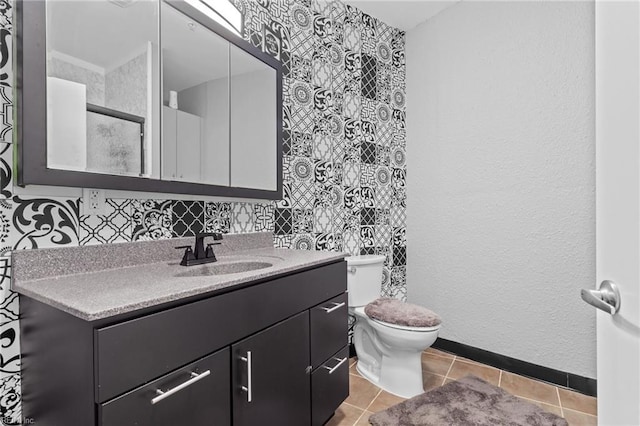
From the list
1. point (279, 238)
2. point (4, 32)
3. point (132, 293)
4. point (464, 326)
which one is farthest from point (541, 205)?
point (4, 32)

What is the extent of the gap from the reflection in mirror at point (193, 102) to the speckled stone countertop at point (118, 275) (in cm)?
36

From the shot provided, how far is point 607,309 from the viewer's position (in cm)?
66

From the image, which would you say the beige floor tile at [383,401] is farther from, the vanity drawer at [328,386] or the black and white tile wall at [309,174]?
the black and white tile wall at [309,174]

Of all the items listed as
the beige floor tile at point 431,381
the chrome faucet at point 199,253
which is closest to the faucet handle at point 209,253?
the chrome faucet at point 199,253

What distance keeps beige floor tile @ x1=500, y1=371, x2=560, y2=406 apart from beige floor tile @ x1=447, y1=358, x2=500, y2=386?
0.17 feet

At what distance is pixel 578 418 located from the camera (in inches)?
66.4

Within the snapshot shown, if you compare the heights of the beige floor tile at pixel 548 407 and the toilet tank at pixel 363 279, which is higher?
the toilet tank at pixel 363 279

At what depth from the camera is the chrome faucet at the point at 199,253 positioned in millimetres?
1419

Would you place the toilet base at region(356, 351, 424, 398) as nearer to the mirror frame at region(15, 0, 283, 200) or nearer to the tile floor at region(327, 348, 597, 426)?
the tile floor at region(327, 348, 597, 426)

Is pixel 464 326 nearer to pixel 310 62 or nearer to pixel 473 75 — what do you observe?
pixel 473 75

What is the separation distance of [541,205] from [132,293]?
218 centimetres

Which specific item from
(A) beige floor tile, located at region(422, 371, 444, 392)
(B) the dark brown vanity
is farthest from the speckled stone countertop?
(A) beige floor tile, located at region(422, 371, 444, 392)

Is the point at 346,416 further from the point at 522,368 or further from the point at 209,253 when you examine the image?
the point at 522,368

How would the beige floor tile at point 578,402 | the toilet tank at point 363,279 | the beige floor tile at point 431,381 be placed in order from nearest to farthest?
the beige floor tile at point 578,402
the beige floor tile at point 431,381
the toilet tank at point 363,279
